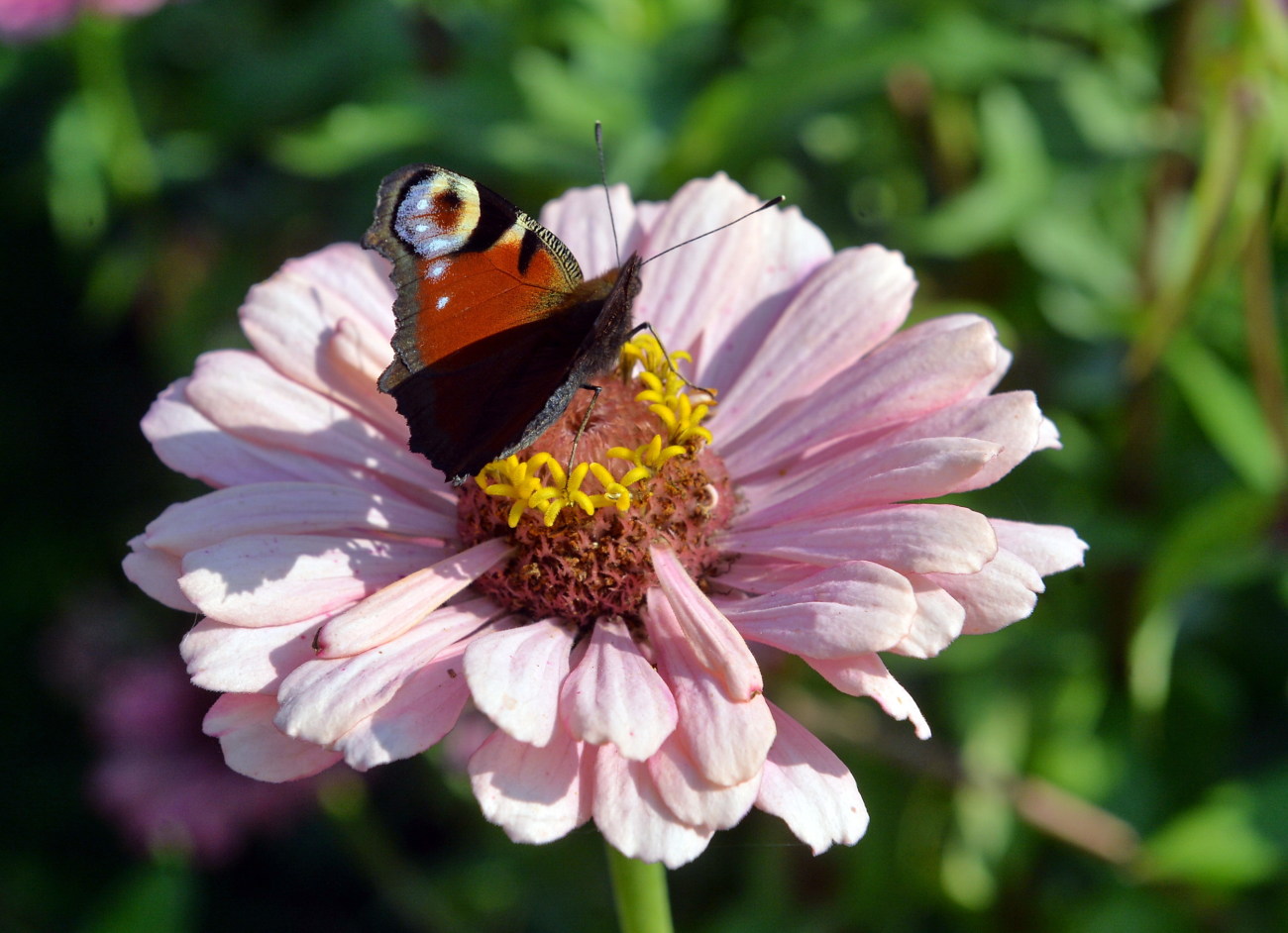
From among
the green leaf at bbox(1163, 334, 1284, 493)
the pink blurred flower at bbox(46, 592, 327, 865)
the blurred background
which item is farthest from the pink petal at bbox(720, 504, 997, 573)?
the pink blurred flower at bbox(46, 592, 327, 865)

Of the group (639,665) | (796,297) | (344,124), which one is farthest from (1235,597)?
(344,124)

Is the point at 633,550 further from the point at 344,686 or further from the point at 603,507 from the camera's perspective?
the point at 344,686

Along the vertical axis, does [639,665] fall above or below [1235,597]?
above

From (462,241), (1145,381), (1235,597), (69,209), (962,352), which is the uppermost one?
(462,241)

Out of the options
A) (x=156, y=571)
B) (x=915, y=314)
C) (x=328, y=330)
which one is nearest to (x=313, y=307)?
(x=328, y=330)

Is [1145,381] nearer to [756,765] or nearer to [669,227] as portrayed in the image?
[669,227]

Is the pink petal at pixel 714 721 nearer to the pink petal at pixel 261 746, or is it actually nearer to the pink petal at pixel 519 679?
the pink petal at pixel 519 679

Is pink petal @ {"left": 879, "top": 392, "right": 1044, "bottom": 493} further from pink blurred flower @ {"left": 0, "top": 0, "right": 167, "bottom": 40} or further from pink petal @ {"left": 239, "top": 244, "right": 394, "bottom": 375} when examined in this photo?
pink blurred flower @ {"left": 0, "top": 0, "right": 167, "bottom": 40}
